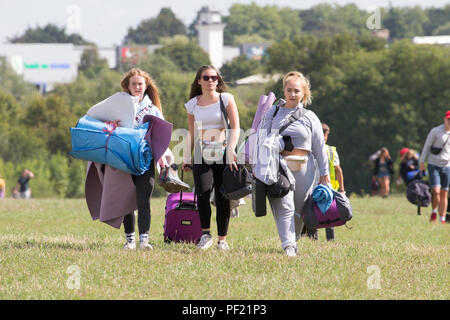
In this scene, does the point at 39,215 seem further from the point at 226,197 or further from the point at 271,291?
the point at 271,291

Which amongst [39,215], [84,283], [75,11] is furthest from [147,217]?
[39,215]

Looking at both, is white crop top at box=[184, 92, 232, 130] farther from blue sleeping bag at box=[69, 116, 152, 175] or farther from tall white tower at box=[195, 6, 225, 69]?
tall white tower at box=[195, 6, 225, 69]

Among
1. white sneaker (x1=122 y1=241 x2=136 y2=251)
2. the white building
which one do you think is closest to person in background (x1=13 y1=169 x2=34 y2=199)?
Result: white sneaker (x1=122 y1=241 x2=136 y2=251)

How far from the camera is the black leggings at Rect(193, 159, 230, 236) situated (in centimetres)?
915

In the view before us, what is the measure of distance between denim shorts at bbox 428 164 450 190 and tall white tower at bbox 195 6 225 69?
5922 inches

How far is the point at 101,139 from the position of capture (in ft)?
30.0

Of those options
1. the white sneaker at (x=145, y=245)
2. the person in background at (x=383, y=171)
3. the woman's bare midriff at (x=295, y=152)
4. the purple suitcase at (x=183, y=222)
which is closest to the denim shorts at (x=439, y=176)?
the purple suitcase at (x=183, y=222)

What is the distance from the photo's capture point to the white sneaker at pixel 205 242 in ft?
30.4

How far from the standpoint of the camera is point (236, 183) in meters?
8.84

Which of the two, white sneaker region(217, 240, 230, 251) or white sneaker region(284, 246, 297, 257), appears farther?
white sneaker region(217, 240, 230, 251)

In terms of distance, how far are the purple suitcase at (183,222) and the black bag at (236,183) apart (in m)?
0.95

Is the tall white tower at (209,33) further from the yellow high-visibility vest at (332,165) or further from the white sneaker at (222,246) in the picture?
the white sneaker at (222,246)

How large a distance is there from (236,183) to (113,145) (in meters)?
1.33

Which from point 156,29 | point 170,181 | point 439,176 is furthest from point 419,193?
point 156,29
